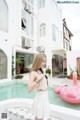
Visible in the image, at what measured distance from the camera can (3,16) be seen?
15414mm

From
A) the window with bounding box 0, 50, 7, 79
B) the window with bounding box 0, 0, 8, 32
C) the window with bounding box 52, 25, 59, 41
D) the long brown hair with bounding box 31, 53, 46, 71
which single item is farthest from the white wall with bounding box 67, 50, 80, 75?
the long brown hair with bounding box 31, 53, 46, 71

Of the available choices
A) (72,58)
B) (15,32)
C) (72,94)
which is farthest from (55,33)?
(72,94)

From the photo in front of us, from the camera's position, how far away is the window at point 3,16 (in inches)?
595

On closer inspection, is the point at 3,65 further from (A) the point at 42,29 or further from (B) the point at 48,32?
(A) the point at 42,29

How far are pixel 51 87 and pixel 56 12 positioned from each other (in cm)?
1667

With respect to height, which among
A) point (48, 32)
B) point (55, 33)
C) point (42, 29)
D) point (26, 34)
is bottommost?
point (26, 34)

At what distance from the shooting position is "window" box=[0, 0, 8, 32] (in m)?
15.1

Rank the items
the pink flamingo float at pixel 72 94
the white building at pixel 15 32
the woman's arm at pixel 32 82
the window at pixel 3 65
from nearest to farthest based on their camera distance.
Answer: the woman's arm at pixel 32 82, the pink flamingo float at pixel 72 94, the window at pixel 3 65, the white building at pixel 15 32

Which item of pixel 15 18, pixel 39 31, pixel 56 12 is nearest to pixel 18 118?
pixel 15 18

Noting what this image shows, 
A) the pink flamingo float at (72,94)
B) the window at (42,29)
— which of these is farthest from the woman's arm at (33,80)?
the window at (42,29)

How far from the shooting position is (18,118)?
191 inches

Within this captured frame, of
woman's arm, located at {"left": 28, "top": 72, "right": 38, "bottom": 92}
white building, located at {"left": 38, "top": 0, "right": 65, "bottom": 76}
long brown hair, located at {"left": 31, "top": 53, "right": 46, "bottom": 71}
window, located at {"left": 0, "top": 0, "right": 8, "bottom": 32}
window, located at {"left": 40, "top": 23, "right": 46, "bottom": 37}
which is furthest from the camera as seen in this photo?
window, located at {"left": 40, "top": 23, "right": 46, "bottom": 37}

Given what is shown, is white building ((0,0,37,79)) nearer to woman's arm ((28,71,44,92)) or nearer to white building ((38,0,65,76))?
white building ((38,0,65,76))

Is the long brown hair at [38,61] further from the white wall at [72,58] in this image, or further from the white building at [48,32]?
the white building at [48,32]
